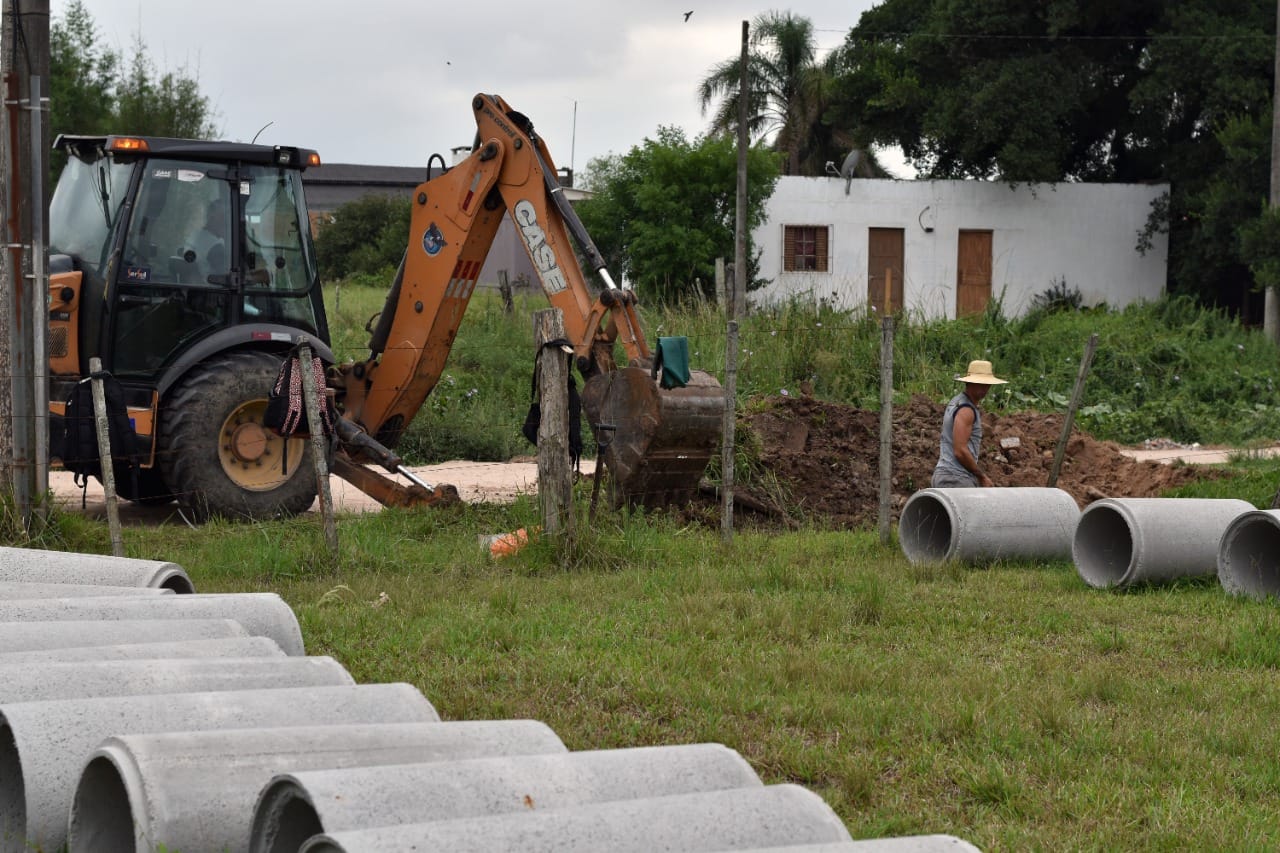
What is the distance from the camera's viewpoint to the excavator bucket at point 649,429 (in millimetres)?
11328

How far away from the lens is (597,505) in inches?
441

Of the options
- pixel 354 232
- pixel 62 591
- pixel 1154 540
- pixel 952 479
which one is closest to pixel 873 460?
pixel 952 479

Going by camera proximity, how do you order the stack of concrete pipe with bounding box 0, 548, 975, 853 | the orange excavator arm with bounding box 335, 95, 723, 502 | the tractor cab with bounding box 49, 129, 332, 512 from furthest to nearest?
the tractor cab with bounding box 49, 129, 332, 512 → the orange excavator arm with bounding box 335, 95, 723, 502 → the stack of concrete pipe with bounding box 0, 548, 975, 853

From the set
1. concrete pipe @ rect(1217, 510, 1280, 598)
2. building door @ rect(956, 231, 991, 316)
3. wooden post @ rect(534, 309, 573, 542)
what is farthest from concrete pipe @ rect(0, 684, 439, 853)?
building door @ rect(956, 231, 991, 316)

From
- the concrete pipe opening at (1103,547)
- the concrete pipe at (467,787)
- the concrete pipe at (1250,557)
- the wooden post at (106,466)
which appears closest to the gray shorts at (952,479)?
the concrete pipe opening at (1103,547)

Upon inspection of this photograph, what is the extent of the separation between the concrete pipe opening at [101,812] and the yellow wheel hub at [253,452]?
8186 millimetres

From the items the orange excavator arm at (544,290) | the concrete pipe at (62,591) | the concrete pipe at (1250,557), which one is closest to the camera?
the concrete pipe at (62,591)

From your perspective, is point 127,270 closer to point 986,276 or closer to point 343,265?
point 986,276

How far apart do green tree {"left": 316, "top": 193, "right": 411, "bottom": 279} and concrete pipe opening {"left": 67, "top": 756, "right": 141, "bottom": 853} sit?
45840 millimetres

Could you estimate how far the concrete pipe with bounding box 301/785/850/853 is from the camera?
309 centimetres

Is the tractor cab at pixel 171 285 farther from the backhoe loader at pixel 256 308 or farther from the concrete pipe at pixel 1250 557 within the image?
the concrete pipe at pixel 1250 557

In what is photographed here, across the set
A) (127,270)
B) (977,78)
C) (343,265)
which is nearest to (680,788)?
(127,270)

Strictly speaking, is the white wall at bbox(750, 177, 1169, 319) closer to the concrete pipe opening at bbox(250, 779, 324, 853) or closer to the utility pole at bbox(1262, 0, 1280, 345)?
the utility pole at bbox(1262, 0, 1280, 345)

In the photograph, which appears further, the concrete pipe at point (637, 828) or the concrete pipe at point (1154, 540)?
the concrete pipe at point (1154, 540)
